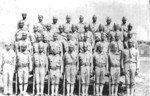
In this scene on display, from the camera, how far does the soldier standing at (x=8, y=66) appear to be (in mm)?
10141

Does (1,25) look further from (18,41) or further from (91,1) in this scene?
(18,41)

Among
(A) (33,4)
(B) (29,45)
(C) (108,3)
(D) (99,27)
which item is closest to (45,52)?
(B) (29,45)

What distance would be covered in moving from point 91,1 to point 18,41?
246 inches

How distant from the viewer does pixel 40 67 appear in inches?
402

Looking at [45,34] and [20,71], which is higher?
[45,34]

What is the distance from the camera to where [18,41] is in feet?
34.6

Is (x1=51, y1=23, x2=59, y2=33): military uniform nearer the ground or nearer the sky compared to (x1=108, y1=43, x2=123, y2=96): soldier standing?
nearer the sky

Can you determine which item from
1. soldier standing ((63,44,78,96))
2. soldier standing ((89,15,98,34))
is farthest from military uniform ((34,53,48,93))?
soldier standing ((89,15,98,34))

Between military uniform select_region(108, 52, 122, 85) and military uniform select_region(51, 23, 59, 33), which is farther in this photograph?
military uniform select_region(51, 23, 59, 33)

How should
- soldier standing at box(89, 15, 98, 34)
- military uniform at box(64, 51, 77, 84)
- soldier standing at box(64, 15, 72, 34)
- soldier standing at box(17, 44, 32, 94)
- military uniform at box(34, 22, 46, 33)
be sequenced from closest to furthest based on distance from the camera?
soldier standing at box(17, 44, 32, 94), military uniform at box(64, 51, 77, 84), military uniform at box(34, 22, 46, 33), soldier standing at box(64, 15, 72, 34), soldier standing at box(89, 15, 98, 34)

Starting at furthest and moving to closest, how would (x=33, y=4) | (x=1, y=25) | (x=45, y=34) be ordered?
(x=1, y=25)
(x=33, y=4)
(x=45, y=34)

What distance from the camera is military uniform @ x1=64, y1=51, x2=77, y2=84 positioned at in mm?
10195

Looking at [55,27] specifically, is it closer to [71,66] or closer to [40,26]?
[40,26]

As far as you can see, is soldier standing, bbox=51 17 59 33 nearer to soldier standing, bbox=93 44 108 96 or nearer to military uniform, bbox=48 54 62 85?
military uniform, bbox=48 54 62 85
